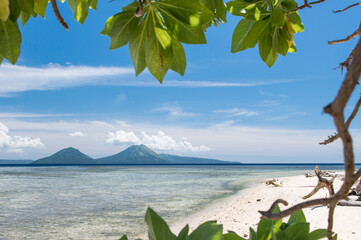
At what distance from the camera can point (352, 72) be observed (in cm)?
19

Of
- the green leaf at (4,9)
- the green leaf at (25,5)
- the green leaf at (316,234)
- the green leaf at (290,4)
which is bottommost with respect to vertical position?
the green leaf at (316,234)

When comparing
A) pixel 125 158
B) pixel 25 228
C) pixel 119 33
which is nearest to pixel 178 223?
pixel 25 228

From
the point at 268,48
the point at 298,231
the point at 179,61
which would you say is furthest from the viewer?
the point at 268,48

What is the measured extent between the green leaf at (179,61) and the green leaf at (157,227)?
403 millimetres

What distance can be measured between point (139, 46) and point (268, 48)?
1.24 ft

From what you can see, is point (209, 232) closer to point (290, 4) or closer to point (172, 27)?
point (172, 27)

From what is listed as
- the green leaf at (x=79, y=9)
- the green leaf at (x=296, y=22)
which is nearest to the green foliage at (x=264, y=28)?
the green leaf at (x=296, y=22)

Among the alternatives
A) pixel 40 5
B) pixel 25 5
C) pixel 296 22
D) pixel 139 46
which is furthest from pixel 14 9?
pixel 296 22

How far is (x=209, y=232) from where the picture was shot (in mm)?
390

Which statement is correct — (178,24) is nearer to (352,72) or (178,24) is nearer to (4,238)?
(352,72)

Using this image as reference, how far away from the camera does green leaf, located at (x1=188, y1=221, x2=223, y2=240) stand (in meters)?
0.38

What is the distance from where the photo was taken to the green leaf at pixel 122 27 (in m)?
0.66

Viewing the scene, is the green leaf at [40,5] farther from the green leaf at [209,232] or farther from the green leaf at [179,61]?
the green leaf at [209,232]

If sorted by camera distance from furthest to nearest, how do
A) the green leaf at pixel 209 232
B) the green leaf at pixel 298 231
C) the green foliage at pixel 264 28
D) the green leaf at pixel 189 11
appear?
the green foliage at pixel 264 28 < the green leaf at pixel 189 11 < the green leaf at pixel 298 231 < the green leaf at pixel 209 232
